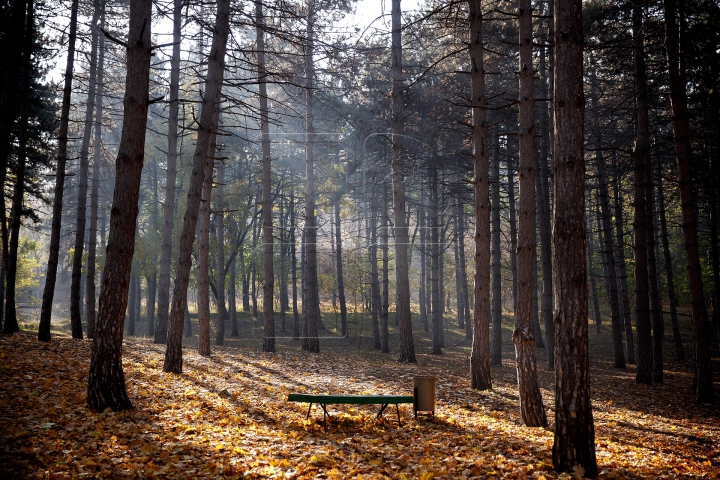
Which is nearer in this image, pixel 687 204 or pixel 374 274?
pixel 687 204

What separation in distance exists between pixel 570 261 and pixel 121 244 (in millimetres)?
6343

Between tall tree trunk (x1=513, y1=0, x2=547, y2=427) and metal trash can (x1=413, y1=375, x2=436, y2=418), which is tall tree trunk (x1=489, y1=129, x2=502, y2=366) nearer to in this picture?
tall tree trunk (x1=513, y1=0, x2=547, y2=427)

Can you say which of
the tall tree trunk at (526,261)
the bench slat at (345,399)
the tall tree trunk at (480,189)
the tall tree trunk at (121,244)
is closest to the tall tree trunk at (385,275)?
the tall tree trunk at (480,189)

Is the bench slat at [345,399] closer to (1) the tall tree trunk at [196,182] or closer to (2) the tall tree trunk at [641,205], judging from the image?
(1) the tall tree trunk at [196,182]

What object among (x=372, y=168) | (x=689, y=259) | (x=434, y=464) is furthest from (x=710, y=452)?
(x=372, y=168)

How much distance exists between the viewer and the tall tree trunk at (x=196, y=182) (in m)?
11.7

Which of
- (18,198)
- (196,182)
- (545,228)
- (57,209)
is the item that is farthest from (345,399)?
(545,228)

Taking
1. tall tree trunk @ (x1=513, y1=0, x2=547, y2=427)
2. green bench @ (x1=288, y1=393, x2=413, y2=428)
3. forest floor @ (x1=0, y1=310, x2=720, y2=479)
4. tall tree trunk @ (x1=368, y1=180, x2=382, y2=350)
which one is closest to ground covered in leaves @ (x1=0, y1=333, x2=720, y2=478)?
forest floor @ (x1=0, y1=310, x2=720, y2=479)

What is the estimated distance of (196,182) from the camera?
11750 millimetres

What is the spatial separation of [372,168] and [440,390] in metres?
14.0

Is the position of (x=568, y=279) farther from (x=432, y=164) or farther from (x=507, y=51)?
(x=432, y=164)

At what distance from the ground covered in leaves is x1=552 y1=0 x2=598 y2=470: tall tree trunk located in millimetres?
437

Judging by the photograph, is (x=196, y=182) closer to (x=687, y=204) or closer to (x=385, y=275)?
(x=385, y=275)

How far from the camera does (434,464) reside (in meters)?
5.80
